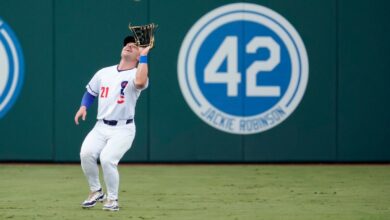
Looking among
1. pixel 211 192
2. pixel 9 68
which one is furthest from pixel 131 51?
pixel 9 68

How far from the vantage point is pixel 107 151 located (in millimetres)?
9312

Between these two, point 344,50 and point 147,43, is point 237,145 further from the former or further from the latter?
point 147,43

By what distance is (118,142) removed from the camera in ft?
30.9

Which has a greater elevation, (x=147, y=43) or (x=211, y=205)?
(x=147, y=43)

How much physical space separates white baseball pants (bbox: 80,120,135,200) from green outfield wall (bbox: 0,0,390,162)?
15.9 ft

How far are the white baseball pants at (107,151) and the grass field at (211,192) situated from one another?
298 millimetres

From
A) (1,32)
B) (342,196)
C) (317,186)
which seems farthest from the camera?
(1,32)

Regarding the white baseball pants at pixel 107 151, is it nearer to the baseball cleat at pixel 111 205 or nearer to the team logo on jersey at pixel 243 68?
the baseball cleat at pixel 111 205

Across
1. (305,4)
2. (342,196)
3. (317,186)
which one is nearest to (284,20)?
(305,4)

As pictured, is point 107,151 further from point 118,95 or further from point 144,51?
point 144,51

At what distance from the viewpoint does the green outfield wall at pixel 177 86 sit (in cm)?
1430

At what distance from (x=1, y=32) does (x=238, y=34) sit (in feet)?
11.5

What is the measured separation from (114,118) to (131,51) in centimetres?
69

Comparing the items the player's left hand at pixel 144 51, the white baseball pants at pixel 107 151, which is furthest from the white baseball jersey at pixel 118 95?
the player's left hand at pixel 144 51
